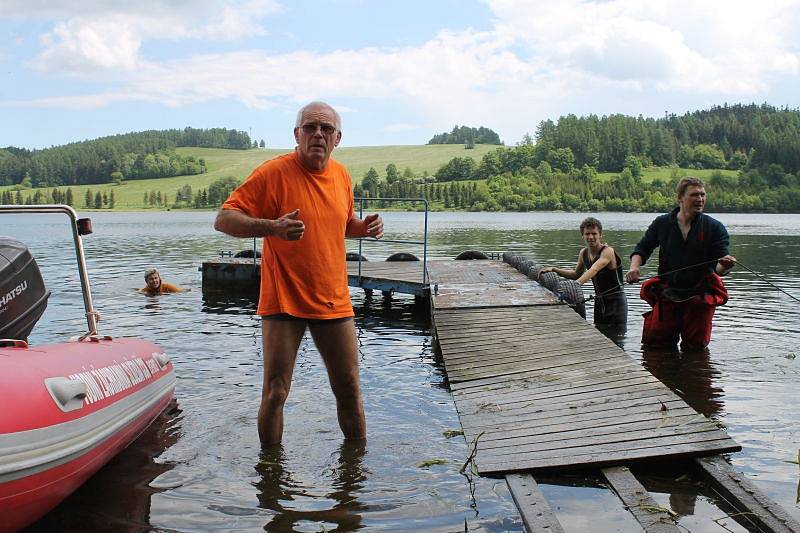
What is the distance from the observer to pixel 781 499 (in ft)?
16.6

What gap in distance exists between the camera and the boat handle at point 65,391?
431cm

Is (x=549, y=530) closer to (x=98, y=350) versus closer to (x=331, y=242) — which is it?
(x=331, y=242)

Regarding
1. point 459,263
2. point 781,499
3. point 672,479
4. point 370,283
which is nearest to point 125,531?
point 672,479

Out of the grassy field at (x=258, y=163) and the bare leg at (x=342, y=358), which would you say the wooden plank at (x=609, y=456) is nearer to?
the bare leg at (x=342, y=358)

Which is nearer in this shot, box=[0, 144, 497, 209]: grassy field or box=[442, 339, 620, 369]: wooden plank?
box=[442, 339, 620, 369]: wooden plank

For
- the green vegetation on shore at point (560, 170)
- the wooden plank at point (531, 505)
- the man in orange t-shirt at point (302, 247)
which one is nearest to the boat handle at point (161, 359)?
the man in orange t-shirt at point (302, 247)

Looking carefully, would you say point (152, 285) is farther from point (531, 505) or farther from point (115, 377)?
point (531, 505)

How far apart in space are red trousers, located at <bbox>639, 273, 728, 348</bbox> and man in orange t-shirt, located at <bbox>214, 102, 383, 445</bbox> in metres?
5.47

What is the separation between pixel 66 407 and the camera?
4.39 meters

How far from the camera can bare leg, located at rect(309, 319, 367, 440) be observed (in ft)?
17.0

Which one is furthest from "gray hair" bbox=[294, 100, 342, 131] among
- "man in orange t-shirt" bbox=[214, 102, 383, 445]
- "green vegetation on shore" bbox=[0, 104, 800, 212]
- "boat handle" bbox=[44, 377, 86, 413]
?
"green vegetation on shore" bbox=[0, 104, 800, 212]

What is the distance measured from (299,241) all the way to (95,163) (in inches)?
6389

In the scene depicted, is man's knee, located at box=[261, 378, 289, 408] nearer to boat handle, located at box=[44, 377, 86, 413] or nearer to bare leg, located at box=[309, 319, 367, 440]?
Answer: bare leg, located at box=[309, 319, 367, 440]

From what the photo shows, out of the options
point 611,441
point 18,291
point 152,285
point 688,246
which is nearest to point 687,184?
point 688,246
